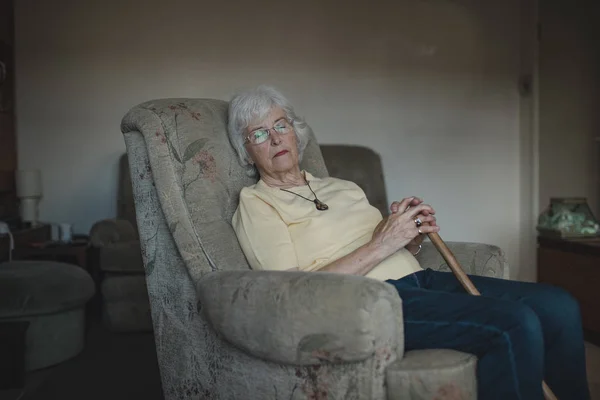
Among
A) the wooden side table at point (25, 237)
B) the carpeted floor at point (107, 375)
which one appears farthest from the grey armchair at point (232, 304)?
the wooden side table at point (25, 237)

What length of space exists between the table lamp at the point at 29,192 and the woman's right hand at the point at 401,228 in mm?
2648

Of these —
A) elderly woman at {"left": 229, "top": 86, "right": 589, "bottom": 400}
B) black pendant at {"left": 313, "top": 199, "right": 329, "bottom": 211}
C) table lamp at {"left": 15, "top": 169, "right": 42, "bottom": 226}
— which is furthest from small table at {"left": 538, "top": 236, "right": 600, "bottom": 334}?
table lamp at {"left": 15, "top": 169, "right": 42, "bottom": 226}

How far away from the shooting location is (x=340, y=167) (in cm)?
360

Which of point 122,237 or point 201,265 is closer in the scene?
point 201,265

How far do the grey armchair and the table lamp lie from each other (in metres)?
2.16

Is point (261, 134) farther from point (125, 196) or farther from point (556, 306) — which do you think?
point (125, 196)

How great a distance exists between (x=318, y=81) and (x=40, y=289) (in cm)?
230

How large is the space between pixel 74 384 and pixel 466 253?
161cm

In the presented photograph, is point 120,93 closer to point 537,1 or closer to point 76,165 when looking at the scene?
point 76,165

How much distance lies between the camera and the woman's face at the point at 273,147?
1.72 metres

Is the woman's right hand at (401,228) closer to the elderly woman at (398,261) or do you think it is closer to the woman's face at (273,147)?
the elderly woman at (398,261)

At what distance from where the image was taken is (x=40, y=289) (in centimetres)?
250

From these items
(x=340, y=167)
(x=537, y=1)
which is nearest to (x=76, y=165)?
(x=340, y=167)

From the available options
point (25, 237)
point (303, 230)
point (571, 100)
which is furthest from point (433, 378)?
point (571, 100)
